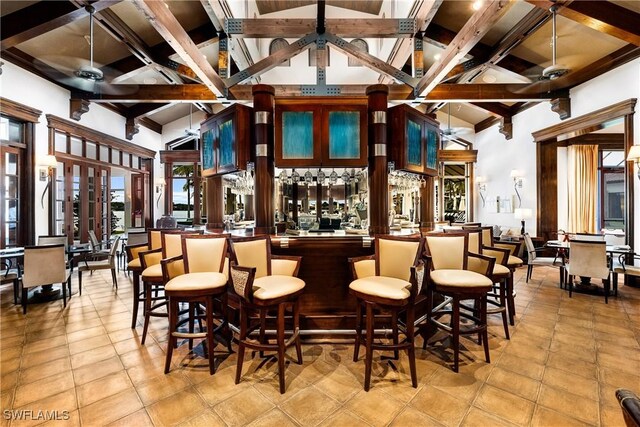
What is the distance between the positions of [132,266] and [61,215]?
4137mm

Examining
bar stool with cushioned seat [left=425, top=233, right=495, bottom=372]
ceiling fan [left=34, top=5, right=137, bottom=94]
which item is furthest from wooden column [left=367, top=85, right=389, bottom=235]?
ceiling fan [left=34, top=5, right=137, bottom=94]

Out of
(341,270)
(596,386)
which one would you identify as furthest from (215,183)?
(596,386)

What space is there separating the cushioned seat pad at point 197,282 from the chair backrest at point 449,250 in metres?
2.04

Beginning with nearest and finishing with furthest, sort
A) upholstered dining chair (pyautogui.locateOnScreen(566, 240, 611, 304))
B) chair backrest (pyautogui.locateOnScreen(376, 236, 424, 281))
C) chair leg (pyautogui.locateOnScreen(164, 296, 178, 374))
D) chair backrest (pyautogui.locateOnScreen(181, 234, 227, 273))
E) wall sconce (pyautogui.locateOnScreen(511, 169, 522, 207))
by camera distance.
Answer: chair leg (pyautogui.locateOnScreen(164, 296, 178, 374)) → chair backrest (pyautogui.locateOnScreen(376, 236, 424, 281)) → chair backrest (pyautogui.locateOnScreen(181, 234, 227, 273)) → upholstered dining chair (pyautogui.locateOnScreen(566, 240, 611, 304)) → wall sconce (pyautogui.locateOnScreen(511, 169, 522, 207))

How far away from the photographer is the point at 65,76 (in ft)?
17.9

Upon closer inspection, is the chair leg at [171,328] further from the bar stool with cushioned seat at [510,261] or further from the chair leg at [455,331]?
the bar stool with cushioned seat at [510,261]

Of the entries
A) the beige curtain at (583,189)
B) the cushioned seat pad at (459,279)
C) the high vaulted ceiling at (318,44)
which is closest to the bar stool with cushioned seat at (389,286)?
the cushioned seat pad at (459,279)

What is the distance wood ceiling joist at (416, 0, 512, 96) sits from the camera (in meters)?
2.55

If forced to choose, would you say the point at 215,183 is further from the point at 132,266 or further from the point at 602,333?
the point at 602,333

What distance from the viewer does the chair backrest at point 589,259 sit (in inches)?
157

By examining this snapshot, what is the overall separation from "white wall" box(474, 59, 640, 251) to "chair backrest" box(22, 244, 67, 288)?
29.3 feet

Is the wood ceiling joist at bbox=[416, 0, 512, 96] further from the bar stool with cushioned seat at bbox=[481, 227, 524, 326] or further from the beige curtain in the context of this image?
the beige curtain

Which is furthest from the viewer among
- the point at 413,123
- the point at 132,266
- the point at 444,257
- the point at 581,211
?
the point at 581,211

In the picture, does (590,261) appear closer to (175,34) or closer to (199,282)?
(199,282)
